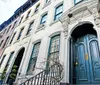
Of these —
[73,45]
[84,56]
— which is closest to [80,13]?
[73,45]

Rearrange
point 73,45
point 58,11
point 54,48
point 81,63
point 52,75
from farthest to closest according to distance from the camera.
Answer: point 58,11
point 54,48
point 73,45
point 81,63
point 52,75

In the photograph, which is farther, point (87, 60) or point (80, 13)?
point (80, 13)

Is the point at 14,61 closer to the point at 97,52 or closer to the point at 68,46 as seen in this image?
the point at 68,46

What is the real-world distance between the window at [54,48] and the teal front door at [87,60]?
1258 mm

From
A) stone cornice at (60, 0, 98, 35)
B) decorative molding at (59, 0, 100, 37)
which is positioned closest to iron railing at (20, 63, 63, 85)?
decorative molding at (59, 0, 100, 37)

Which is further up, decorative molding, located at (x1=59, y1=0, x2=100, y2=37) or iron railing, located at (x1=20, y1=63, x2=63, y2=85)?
decorative molding, located at (x1=59, y1=0, x2=100, y2=37)

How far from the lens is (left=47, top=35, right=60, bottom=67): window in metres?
6.68

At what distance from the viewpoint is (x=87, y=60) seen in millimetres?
5195

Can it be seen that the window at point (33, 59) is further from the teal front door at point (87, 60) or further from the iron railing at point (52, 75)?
the teal front door at point (87, 60)

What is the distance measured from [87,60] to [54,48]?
2.53 metres

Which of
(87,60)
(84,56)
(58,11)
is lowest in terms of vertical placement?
(87,60)

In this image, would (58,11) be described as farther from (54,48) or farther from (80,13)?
(54,48)

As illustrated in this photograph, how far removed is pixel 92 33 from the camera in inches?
229

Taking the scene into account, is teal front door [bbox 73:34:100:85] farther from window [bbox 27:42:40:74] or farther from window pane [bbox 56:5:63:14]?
window pane [bbox 56:5:63:14]
